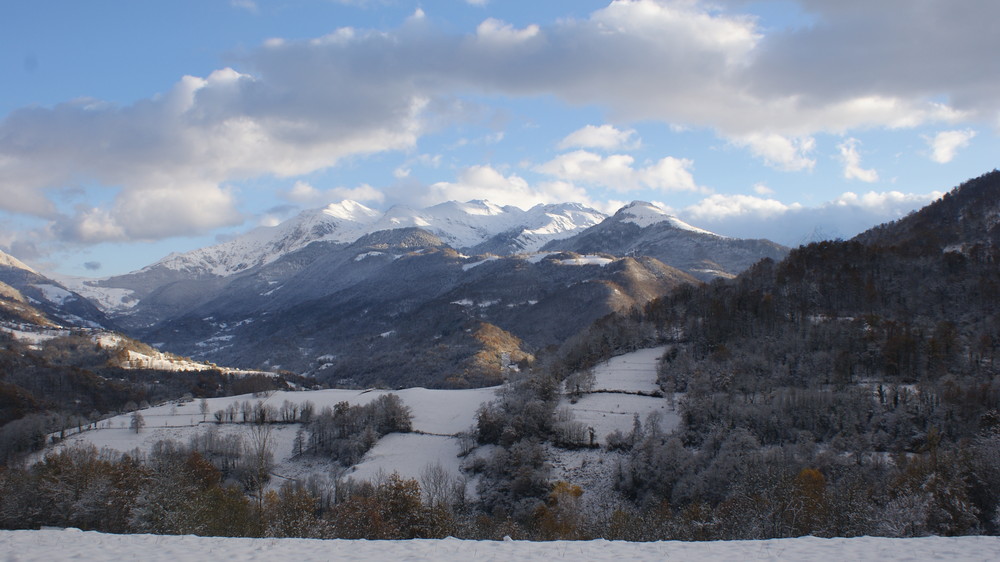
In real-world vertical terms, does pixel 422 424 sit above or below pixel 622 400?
below

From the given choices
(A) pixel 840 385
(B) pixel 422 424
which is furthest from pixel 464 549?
(B) pixel 422 424

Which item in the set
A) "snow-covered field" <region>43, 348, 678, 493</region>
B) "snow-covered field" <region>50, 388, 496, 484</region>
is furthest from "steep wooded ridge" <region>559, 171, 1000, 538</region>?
"snow-covered field" <region>50, 388, 496, 484</region>

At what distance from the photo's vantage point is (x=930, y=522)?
4062 centimetres

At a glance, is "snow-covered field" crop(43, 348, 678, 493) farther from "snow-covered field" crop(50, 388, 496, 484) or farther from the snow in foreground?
the snow in foreground

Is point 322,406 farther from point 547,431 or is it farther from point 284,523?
point 284,523

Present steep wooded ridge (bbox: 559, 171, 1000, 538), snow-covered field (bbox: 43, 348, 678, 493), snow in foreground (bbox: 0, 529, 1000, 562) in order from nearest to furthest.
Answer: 1. snow in foreground (bbox: 0, 529, 1000, 562)
2. steep wooded ridge (bbox: 559, 171, 1000, 538)
3. snow-covered field (bbox: 43, 348, 678, 493)

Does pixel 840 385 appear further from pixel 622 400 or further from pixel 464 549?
pixel 464 549

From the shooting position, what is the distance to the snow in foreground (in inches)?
1007

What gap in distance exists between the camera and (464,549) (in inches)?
1077

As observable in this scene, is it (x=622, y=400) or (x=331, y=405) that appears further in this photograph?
(x=331, y=405)

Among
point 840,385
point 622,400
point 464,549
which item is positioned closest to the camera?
point 464,549

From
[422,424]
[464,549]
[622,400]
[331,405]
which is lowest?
[422,424]

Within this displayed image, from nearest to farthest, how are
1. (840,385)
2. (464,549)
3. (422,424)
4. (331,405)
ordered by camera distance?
(464,549) → (840,385) → (422,424) → (331,405)

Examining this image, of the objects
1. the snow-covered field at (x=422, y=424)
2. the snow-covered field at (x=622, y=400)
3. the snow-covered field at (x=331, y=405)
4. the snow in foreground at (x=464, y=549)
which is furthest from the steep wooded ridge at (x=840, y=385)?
the snow-covered field at (x=331, y=405)
